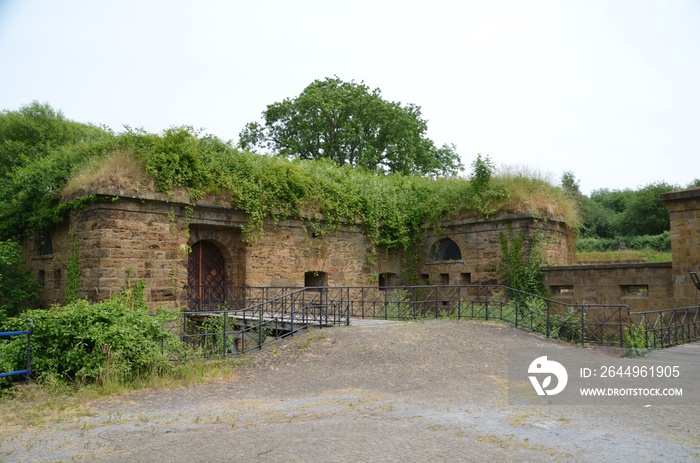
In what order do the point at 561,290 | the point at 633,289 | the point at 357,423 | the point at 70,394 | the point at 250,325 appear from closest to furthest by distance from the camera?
1. the point at 357,423
2. the point at 70,394
3. the point at 250,325
4. the point at 633,289
5. the point at 561,290

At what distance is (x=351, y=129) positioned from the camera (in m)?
32.5

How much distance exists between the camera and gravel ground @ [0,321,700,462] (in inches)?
225

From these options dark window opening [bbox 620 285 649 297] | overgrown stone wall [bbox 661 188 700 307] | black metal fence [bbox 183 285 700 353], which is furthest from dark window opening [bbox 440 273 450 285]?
overgrown stone wall [bbox 661 188 700 307]

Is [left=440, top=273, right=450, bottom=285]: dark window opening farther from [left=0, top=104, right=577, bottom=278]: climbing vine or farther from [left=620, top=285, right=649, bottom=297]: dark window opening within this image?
[left=620, top=285, right=649, bottom=297]: dark window opening

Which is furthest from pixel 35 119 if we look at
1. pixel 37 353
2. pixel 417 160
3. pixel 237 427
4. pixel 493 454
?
pixel 493 454

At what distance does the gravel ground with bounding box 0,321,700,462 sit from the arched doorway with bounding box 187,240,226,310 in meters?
6.57

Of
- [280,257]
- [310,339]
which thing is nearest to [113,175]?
[280,257]

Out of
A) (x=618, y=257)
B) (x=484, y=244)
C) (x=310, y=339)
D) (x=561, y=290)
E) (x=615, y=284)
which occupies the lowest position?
(x=310, y=339)

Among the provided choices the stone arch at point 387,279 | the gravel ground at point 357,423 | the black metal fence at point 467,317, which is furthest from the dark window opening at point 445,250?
the gravel ground at point 357,423

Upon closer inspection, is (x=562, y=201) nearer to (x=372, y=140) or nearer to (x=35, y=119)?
(x=372, y=140)

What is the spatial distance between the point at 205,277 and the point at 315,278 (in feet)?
12.1

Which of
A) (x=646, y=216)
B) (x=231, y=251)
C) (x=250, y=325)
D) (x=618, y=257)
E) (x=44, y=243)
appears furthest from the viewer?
(x=646, y=216)

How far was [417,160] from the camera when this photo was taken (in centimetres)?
3456

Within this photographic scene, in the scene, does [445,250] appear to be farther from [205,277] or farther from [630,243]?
[630,243]
